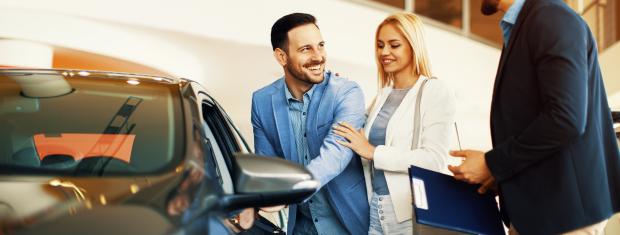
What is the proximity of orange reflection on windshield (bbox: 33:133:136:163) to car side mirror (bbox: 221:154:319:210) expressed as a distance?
0.91ft

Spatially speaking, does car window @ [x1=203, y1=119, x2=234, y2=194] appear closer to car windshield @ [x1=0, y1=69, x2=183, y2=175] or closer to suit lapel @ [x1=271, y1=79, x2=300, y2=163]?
car windshield @ [x1=0, y1=69, x2=183, y2=175]

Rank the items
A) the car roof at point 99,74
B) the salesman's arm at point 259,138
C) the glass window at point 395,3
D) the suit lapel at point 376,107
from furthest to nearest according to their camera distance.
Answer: the glass window at point 395,3
the salesman's arm at point 259,138
the suit lapel at point 376,107
the car roof at point 99,74

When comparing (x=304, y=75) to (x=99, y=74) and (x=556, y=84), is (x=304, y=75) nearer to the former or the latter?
(x=99, y=74)

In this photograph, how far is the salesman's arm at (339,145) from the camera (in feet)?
10.6

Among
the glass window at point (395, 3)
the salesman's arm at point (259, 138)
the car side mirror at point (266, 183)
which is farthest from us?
the glass window at point (395, 3)

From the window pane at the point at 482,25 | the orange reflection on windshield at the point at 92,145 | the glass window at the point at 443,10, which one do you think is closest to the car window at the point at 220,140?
the orange reflection on windshield at the point at 92,145

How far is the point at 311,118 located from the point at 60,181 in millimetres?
1498

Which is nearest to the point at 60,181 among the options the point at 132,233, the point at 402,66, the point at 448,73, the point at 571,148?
the point at 132,233

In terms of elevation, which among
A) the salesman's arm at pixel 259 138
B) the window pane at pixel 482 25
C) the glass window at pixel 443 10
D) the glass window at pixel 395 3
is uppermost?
the salesman's arm at pixel 259 138

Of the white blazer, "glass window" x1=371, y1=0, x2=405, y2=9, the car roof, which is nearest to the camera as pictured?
the car roof

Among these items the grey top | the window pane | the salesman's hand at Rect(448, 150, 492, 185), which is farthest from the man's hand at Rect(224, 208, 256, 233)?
the window pane

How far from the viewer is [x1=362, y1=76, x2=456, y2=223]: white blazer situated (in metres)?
3.10

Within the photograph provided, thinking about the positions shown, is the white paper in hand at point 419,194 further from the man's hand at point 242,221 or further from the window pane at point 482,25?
the window pane at point 482,25

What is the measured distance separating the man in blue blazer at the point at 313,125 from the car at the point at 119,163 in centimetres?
45
